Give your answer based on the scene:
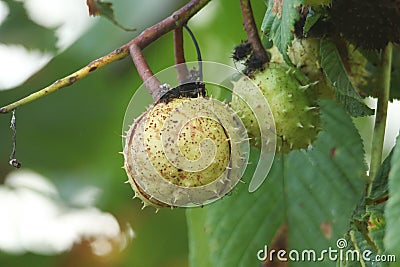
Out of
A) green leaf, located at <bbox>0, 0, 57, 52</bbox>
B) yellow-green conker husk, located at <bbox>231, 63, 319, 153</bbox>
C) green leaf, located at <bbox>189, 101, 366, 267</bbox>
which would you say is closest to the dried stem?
yellow-green conker husk, located at <bbox>231, 63, 319, 153</bbox>

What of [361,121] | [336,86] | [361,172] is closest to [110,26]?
[361,121]

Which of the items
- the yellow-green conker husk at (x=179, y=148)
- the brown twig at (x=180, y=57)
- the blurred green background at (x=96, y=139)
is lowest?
the yellow-green conker husk at (x=179, y=148)

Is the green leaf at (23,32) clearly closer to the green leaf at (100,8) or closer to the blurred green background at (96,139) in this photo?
the blurred green background at (96,139)

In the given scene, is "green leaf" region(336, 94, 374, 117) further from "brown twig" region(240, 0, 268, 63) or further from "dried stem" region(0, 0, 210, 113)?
"dried stem" region(0, 0, 210, 113)

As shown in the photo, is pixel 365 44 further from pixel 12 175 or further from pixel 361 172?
pixel 12 175

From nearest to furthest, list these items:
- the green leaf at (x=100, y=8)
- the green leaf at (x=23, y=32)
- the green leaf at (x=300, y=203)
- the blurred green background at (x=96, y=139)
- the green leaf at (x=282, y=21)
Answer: the green leaf at (x=282, y=21)
the green leaf at (x=100, y=8)
the green leaf at (x=300, y=203)
the blurred green background at (x=96, y=139)
the green leaf at (x=23, y=32)

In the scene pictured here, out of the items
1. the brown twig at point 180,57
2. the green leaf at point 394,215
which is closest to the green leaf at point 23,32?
the brown twig at point 180,57
